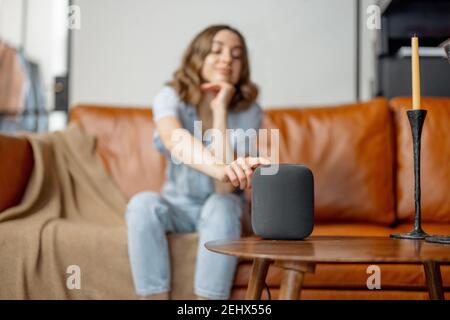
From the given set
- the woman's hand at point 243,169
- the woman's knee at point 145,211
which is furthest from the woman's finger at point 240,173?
the woman's knee at point 145,211

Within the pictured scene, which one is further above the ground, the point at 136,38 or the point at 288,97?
the point at 136,38

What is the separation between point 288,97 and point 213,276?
1.54 meters

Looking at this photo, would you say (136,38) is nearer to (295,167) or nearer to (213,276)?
(213,276)

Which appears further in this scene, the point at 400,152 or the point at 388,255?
the point at 400,152

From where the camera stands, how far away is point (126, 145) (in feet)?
5.87

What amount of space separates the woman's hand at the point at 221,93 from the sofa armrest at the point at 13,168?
0.52m

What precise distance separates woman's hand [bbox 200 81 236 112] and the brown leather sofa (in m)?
0.31

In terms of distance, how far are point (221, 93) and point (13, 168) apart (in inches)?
22.9

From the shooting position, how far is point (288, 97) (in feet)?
8.63
